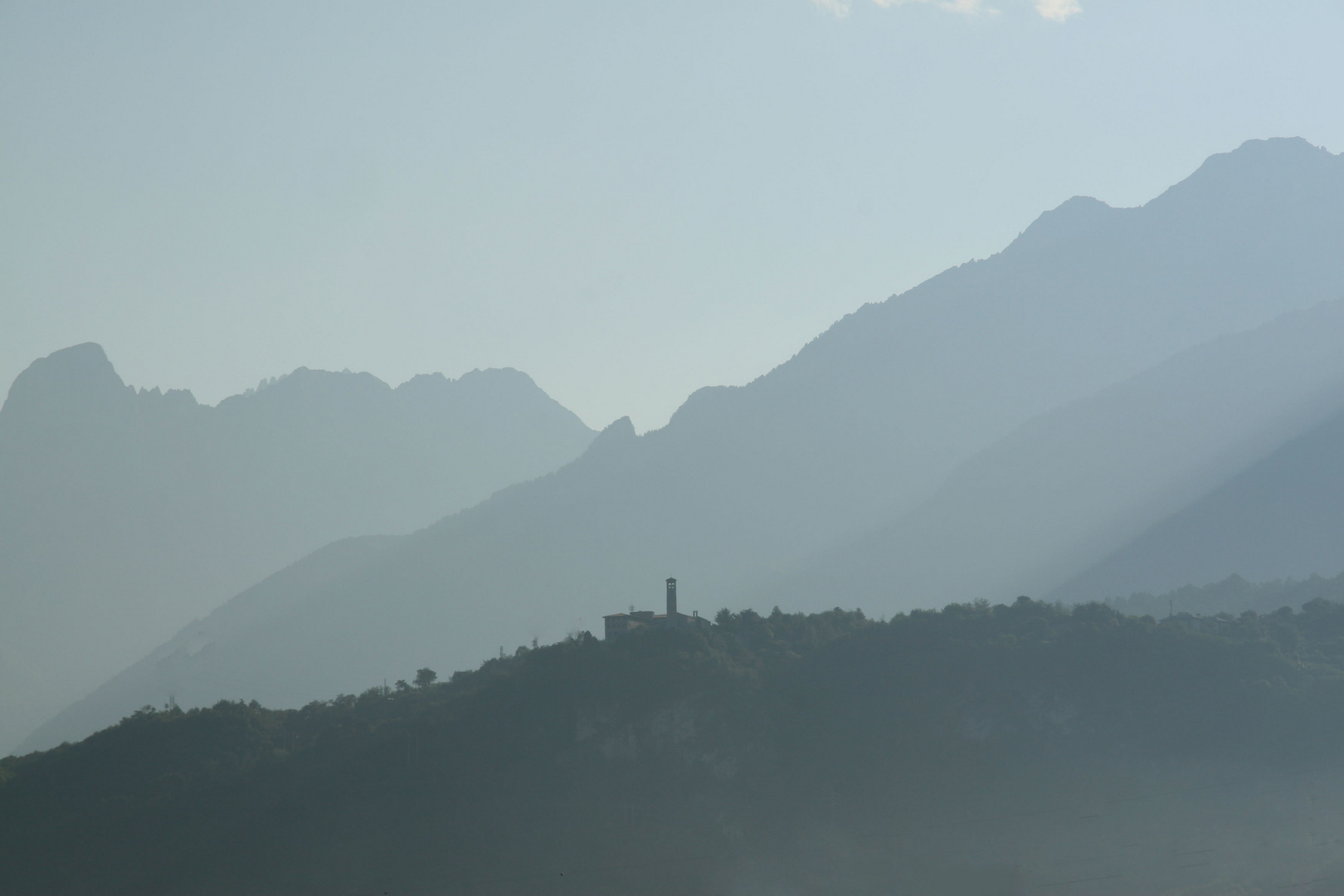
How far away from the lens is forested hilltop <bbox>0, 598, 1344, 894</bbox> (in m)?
89.6

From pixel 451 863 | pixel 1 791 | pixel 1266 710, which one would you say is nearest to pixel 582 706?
pixel 451 863

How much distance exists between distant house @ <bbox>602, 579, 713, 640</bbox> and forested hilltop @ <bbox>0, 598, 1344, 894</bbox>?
9.43ft

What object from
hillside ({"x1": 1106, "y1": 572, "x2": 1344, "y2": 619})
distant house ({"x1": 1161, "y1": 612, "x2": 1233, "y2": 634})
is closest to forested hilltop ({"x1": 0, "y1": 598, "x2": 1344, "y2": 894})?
distant house ({"x1": 1161, "y1": 612, "x2": 1233, "y2": 634})

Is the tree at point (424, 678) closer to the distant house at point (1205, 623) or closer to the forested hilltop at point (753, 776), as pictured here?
the forested hilltop at point (753, 776)

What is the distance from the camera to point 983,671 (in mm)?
108938

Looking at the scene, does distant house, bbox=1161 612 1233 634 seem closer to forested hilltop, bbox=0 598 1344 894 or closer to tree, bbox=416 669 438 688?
forested hilltop, bbox=0 598 1344 894

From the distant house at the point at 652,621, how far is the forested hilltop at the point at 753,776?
2.87 metres

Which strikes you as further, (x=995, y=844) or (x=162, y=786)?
(x=162, y=786)

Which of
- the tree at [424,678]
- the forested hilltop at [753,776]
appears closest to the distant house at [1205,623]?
the forested hilltop at [753,776]

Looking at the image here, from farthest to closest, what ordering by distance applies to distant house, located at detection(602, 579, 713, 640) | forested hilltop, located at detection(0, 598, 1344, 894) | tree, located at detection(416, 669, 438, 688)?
tree, located at detection(416, 669, 438, 688)
distant house, located at detection(602, 579, 713, 640)
forested hilltop, located at detection(0, 598, 1344, 894)

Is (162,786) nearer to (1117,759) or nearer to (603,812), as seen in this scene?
(603,812)

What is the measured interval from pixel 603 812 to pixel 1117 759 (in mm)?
43038

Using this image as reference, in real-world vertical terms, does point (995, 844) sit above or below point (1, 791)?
below

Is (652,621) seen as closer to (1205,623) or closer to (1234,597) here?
(1205,623)
